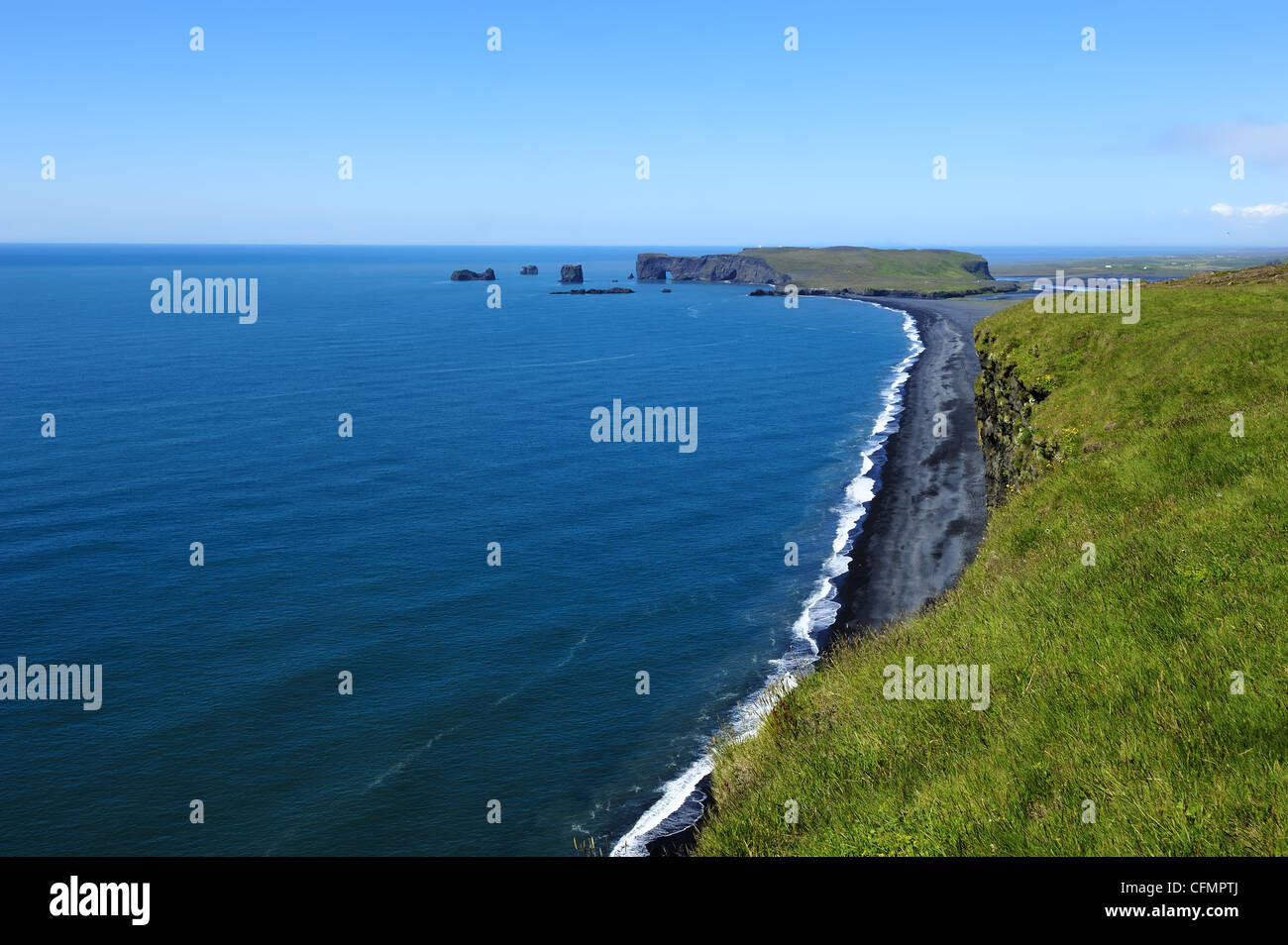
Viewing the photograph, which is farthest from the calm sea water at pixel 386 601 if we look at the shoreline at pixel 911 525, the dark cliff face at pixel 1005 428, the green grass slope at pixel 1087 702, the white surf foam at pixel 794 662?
the green grass slope at pixel 1087 702

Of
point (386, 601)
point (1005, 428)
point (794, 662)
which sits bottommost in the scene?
point (794, 662)

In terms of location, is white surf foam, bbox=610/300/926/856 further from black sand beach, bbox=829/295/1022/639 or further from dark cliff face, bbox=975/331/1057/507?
dark cliff face, bbox=975/331/1057/507

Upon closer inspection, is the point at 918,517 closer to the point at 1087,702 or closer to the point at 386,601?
the point at 386,601

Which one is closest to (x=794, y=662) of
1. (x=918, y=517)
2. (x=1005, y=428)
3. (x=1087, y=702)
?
(x=918, y=517)

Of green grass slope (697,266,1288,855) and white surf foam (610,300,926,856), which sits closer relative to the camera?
green grass slope (697,266,1288,855)

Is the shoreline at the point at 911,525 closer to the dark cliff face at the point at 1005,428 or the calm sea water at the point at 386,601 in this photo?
the calm sea water at the point at 386,601

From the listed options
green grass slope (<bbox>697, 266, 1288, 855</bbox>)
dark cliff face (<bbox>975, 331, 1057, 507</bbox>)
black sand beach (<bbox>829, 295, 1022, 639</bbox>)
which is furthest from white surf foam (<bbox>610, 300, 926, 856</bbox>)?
dark cliff face (<bbox>975, 331, 1057, 507</bbox>)

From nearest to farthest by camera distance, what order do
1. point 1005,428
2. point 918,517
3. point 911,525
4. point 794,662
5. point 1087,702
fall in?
1. point 1087,702
2. point 794,662
3. point 1005,428
4. point 911,525
5. point 918,517
